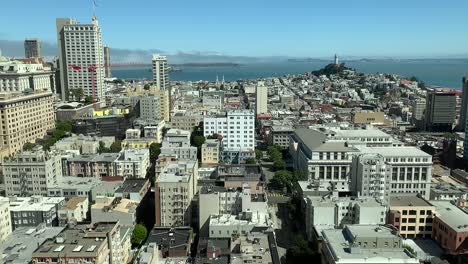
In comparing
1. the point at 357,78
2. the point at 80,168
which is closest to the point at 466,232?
the point at 80,168

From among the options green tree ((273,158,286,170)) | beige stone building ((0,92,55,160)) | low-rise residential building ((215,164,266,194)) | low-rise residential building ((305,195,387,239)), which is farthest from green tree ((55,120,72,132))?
low-rise residential building ((305,195,387,239))

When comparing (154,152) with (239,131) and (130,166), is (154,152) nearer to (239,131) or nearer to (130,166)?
(130,166)

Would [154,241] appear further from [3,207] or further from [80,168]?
[80,168]

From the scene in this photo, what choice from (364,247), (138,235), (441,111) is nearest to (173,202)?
(138,235)

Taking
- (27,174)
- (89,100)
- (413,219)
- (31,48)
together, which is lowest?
(413,219)

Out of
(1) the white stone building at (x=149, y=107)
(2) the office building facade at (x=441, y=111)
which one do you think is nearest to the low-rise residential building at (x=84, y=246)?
(1) the white stone building at (x=149, y=107)

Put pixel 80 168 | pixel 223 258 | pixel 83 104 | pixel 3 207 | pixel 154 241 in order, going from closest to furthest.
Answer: pixel 223 258 < pixel 154 241 < pixel 3 207 < pixel 80 168 < pixel 83 104
